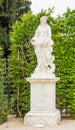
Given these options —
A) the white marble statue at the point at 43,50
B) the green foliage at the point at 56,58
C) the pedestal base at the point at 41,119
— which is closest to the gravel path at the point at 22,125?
the pedestal base at the point at 41,119

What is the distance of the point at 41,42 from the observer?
35.8ft

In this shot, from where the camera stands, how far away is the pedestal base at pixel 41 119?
1066 centimetres

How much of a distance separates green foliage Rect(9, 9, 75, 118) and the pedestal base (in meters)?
1.37

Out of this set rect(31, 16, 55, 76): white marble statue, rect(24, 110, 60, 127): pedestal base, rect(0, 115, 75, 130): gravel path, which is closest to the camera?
rect(0, 115, 75, 130): gravel path

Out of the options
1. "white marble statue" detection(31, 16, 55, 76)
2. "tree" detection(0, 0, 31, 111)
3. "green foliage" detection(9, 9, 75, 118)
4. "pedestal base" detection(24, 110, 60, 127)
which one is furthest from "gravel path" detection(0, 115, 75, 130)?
"tree" detection(0, 0, 31, 111)

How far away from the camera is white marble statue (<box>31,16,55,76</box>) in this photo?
1096cm

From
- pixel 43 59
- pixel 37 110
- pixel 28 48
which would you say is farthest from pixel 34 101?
pixel 28 48

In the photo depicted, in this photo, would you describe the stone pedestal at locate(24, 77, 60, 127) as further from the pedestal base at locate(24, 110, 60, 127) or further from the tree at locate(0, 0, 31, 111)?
the tree at locate(0, 0, 31, 111)

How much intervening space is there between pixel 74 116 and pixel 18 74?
2.11 meters

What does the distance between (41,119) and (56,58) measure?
2.24 metres

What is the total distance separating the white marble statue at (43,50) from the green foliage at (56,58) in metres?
1.03

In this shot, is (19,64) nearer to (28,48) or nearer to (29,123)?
(28,48)

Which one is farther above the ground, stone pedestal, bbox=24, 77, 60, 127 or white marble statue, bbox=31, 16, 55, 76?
white marble statue, bbox=31, 16, 55, 76

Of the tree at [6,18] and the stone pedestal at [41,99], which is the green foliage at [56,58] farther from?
the tree at [6,18]
